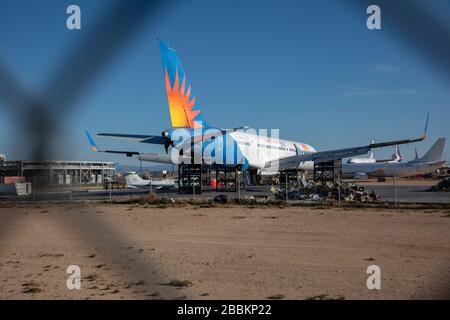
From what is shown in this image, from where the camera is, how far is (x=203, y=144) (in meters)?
34.8

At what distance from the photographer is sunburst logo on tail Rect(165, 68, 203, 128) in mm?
33031

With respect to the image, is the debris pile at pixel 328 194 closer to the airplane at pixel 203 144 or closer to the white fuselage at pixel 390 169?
the airplane at pixel 203 144

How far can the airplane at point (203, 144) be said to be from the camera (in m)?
31.6

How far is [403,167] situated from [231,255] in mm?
58255

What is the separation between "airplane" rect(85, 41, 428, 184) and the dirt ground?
1074cm

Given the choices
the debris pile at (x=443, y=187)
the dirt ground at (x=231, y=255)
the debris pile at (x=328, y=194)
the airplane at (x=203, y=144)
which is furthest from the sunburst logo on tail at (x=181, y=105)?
the debris pile at (x=443, y=187)

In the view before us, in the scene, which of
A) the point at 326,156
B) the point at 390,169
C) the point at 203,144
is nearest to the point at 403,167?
the point at 390,169

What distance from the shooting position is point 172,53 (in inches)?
1307

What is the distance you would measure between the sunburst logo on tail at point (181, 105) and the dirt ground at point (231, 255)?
1474 centimetres

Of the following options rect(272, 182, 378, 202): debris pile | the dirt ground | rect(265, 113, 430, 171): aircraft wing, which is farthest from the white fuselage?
Result: the dirt ground
